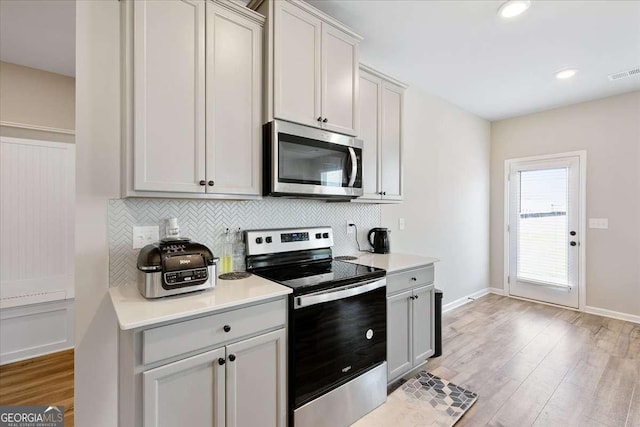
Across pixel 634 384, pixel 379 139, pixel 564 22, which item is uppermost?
pixel 564 22

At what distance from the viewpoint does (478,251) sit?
14.9ft

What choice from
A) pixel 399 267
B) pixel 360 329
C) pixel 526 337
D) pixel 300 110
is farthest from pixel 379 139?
pixel 526 337

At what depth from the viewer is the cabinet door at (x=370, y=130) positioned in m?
2.46

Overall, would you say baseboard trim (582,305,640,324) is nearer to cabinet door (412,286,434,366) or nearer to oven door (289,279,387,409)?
cabinet door (412,286,434,366)

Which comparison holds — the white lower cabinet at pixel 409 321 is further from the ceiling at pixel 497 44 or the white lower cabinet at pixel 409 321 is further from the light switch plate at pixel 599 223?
the light switch plate at pixel 599 223

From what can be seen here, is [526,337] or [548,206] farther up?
[548,206]

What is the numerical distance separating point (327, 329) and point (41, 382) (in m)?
2.54

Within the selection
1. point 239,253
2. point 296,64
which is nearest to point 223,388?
point 239,253

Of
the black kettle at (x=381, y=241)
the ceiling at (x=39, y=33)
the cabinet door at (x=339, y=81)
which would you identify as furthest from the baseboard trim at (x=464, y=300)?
the ceiling at (x=39, y=33)

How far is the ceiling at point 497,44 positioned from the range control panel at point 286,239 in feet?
5.47

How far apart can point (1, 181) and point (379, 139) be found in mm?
3469

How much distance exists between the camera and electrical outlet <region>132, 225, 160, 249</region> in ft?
5.41

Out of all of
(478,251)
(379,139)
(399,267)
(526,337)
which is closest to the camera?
(399,267)

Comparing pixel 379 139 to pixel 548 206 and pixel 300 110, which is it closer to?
pixel 300 110
